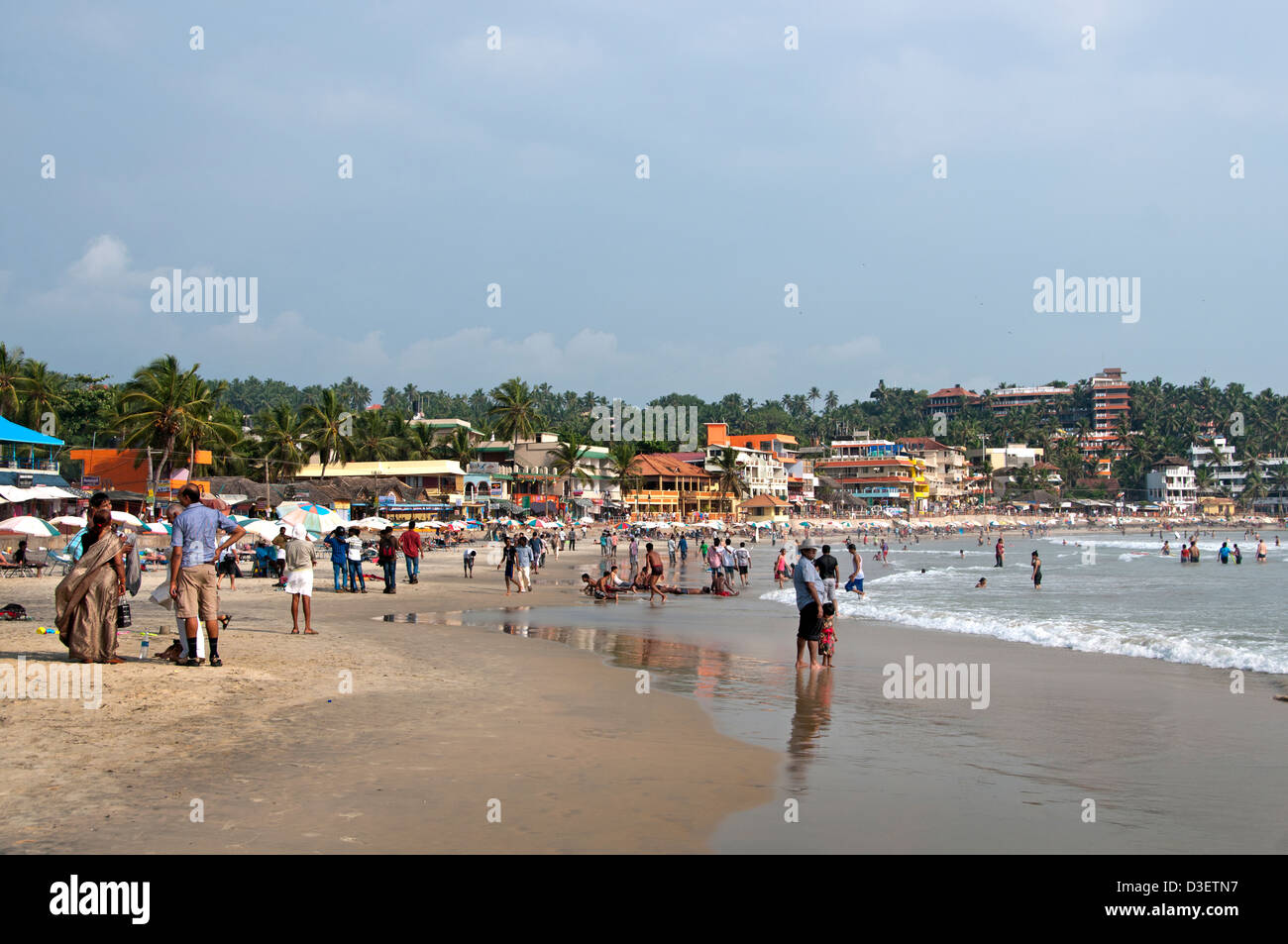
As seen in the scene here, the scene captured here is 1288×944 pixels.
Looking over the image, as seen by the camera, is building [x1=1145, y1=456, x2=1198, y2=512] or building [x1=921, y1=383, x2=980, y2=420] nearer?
building [x1=1145, y1=456, x2=1198, y2=512]

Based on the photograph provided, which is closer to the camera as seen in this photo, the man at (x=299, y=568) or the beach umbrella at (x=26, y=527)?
the man at (x=299, y=568)

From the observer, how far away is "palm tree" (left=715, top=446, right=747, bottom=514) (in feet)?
320

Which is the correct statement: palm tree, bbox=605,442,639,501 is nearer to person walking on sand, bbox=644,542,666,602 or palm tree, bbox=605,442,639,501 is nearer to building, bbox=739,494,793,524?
building, bbox=739,494,793,524

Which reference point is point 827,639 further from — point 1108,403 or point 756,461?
point 1108,403

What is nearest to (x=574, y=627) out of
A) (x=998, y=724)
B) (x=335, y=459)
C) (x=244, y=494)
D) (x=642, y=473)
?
(x=998, y=724)

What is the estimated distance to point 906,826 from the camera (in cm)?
565

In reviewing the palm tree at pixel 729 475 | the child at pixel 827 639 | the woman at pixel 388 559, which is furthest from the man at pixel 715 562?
the palm tree at pixel 729 475

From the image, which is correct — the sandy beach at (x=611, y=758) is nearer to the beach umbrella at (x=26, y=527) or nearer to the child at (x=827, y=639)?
the child at (x=827, y=639)

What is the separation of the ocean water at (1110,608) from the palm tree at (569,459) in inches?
1605

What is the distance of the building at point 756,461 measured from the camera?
101375 mm

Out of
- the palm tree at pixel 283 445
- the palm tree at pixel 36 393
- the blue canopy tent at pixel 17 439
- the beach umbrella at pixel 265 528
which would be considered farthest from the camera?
the palm tree at pixel 283 445

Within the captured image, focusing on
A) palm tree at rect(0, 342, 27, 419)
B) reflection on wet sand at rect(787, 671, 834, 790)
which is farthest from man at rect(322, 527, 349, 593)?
palm tree at rect(0, 342, 27, 419)

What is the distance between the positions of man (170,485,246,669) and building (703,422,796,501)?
3551 inches
